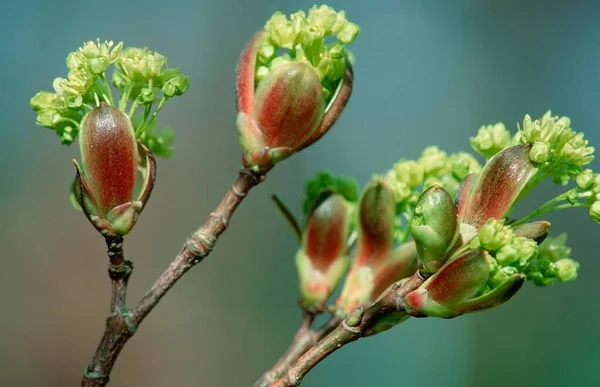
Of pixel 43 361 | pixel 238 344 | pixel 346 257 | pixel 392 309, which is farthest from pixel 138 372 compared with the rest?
pixel 392 309

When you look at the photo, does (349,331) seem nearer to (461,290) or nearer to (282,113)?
(461,290)

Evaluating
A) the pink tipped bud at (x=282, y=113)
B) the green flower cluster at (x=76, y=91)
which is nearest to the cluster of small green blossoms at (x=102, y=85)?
the green flower cluster at (x=76, y=91)

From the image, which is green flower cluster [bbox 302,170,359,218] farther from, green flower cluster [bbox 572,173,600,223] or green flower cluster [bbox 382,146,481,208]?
green flower cluster [bbox 572,173,600,223]

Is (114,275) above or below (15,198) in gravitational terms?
below

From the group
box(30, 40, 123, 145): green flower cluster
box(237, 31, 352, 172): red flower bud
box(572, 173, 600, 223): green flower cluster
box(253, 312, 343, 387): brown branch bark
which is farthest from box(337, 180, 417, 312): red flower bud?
box(30, 40, 123, 145): green flower cluster

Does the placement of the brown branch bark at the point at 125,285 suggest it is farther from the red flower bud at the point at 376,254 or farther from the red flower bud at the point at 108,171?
the red flower bud at the point at 376,254

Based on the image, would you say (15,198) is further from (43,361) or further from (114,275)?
(114,275)
